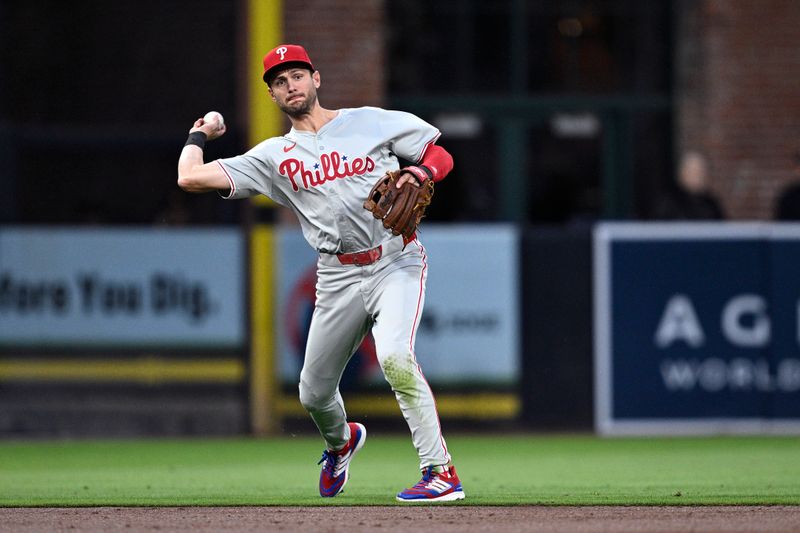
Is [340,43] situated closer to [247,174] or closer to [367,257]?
[247,174]

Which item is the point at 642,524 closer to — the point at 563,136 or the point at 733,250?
the point at 733,250

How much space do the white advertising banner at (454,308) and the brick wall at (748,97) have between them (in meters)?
3.48

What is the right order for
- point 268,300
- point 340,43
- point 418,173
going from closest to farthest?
point 418,173 → point 268,300 → point 340,43

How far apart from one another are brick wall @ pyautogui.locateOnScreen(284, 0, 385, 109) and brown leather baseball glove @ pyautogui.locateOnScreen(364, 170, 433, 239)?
7100 mm

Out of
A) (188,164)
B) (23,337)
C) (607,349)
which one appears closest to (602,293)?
(607,349)

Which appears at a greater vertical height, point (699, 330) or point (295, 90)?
point (295, 90)

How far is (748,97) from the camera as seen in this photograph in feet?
48.6

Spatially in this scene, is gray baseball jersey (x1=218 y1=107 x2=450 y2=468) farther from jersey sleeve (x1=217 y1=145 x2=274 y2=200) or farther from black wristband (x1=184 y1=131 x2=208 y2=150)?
black wristband (x1=184 y1=131 x2=208 y2=150)

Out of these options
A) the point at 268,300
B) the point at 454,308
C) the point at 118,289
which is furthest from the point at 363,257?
the point at 118,289

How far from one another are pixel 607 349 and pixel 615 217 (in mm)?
3534

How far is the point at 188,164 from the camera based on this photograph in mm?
7418

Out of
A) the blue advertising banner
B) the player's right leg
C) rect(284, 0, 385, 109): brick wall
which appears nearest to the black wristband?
the player's right leg

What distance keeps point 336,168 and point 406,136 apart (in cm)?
40

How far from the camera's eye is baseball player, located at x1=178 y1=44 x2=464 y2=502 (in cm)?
740
